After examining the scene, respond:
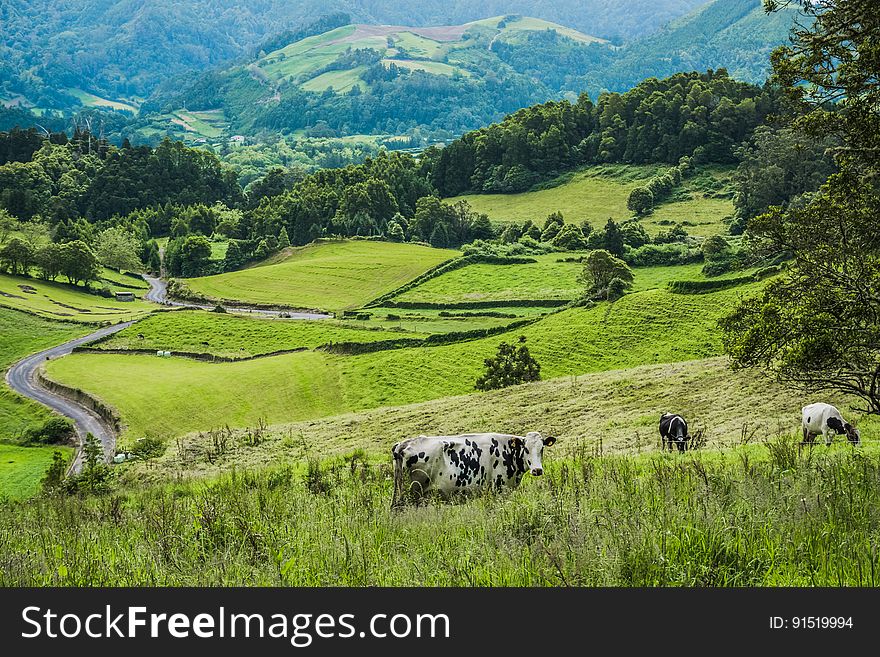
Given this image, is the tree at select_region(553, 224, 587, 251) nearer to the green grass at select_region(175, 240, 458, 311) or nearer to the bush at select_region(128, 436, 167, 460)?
the green grass at select_region(175, 240, 458, 311)

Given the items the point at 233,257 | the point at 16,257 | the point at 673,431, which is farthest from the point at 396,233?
the point at 673,431

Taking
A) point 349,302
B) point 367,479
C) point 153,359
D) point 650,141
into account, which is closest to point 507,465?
point 367,479

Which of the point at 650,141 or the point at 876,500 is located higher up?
the point at 650,141

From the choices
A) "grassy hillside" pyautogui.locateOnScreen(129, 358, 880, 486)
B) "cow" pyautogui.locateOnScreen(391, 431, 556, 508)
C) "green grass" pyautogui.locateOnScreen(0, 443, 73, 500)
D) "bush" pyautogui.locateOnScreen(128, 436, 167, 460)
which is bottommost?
"green grass" pyautogui.locateOnScreen(0, 443, 73, 500)

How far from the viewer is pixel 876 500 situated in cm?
776

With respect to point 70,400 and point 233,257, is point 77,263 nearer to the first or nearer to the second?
point 233,257

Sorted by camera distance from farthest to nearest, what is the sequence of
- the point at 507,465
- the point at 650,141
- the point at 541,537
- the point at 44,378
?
the point at 650,141 < the point at 44,378 < the point at 507,465 < the point at 541,537

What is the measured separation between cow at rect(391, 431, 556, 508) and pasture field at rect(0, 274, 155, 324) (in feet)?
348

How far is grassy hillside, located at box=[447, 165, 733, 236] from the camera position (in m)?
148

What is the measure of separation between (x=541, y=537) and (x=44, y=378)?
8057 centimetres

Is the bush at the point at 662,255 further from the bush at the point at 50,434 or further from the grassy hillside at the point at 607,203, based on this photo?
the bush at the point at 50,434

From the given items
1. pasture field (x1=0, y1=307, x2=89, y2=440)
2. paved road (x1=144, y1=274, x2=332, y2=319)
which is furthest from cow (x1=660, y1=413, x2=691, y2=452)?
paved road (x1=144, y1=274, x2=332, y2=319)

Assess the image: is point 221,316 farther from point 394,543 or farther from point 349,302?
point 394,543

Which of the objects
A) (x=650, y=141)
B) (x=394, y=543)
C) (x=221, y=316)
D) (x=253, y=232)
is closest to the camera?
(x=394, y=543)
